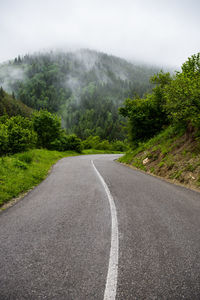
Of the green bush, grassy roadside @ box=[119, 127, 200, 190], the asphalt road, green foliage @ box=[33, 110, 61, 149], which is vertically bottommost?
the asphalt road

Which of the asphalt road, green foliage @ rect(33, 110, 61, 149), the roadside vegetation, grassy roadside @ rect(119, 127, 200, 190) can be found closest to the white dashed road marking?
the asphalt road

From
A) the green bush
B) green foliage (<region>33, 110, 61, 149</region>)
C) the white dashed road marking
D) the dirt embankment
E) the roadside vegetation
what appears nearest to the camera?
the white dashed road marking

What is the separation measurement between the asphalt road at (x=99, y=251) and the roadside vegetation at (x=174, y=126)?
5453mm

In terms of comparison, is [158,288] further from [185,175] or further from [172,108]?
[172,108]

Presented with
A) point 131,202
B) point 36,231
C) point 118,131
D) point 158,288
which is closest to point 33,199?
point 36,231

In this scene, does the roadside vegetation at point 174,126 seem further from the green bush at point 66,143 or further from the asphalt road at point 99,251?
the green bush at point 66,143

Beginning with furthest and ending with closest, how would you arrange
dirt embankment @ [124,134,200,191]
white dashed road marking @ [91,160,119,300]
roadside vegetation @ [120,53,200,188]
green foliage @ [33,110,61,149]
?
green foliage @ [33,110,61,149] < roadside vegetation @ [120,53,200,188] < dirt embankment @ [124,134,200,191] < white dashed road marking @ [91,160,119,300]

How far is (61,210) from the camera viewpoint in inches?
191

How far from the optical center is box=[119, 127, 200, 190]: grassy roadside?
30.7 feet

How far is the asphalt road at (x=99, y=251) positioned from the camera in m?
2.07

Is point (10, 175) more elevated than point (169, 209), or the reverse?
point (10, 175)

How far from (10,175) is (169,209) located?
704 centimetres

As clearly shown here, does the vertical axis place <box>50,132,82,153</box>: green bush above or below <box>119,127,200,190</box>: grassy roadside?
above

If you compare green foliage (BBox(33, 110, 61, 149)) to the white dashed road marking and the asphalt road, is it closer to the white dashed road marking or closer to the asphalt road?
the asphalt road
